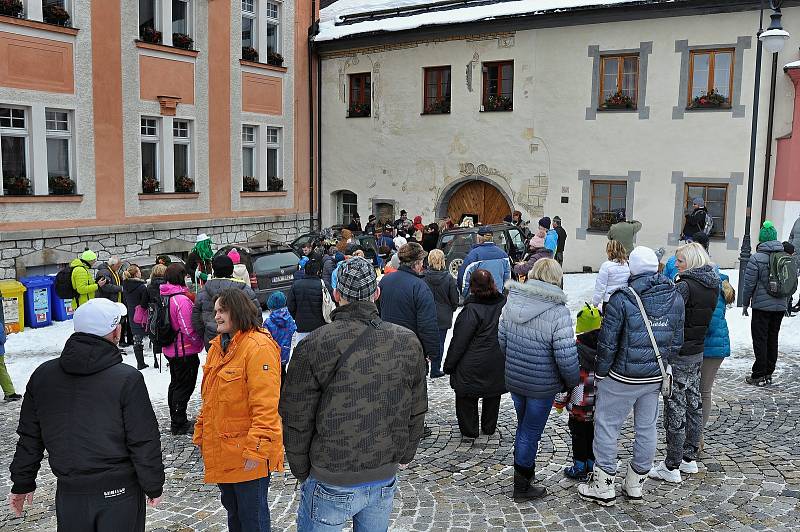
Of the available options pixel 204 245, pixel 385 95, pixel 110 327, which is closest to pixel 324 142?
pixel 385 95

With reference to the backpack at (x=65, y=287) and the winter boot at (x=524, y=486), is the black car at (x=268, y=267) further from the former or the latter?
the winter boot at (x=524, y=486)

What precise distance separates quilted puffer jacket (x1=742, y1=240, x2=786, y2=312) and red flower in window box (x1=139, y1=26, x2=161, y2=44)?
14810 mm

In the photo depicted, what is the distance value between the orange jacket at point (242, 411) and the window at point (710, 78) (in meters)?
16.8

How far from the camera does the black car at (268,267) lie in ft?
48.7

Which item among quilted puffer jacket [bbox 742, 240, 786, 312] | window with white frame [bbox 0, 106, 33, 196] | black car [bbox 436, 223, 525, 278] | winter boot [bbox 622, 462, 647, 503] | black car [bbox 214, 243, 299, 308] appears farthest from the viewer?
black car [bbox 436, 223, 525, 278]

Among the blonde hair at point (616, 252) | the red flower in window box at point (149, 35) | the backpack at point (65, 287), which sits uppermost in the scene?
the red flower in window box at point (149, 35)

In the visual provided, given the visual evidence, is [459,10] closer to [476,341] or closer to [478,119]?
[478,119]

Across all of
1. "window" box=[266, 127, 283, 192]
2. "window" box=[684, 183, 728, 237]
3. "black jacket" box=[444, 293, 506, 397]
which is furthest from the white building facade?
"black jacket" box=[444, 293, 506, 397]

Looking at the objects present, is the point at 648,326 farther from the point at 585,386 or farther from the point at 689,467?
the point at 689,467

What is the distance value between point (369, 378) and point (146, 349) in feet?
31.2

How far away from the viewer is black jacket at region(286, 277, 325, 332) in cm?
956

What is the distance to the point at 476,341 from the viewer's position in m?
7.15

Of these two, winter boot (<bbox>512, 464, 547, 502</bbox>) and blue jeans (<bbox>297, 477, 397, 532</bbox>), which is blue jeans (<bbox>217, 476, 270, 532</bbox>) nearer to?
blue jeans (<bbox>297, 477, 397, 532</bbox>)

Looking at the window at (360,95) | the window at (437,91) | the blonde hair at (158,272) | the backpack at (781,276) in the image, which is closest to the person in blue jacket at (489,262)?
the backpack at (781,276)
